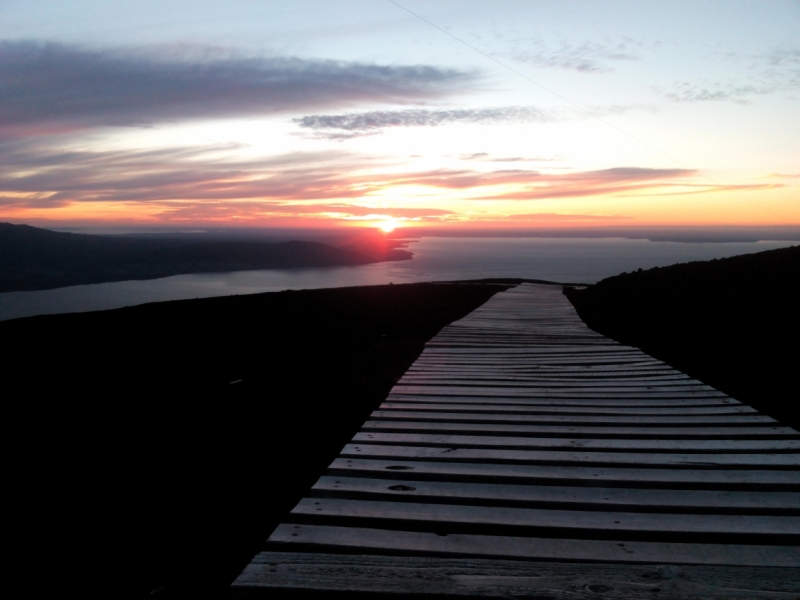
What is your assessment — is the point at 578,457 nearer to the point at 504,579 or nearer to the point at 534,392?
the point at 504,579

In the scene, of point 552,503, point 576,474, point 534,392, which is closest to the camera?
point 552,503

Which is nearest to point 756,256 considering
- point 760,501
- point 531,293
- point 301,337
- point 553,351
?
point 531,293

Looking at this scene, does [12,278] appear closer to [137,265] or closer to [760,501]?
[137,265]

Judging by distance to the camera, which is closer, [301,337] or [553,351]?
[553,351]

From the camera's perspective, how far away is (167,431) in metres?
5.20

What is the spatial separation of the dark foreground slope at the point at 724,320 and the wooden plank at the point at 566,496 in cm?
285

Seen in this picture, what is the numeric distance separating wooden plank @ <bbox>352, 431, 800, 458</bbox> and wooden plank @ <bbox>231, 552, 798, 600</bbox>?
1.36 metres

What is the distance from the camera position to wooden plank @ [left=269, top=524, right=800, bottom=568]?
240 cm

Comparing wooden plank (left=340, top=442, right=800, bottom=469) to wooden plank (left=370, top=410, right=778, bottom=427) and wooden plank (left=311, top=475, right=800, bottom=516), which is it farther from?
wooden plank (left=370, top=410, right=778, bottom=427)

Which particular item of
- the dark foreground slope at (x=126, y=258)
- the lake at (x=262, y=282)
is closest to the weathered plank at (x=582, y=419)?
the lake at (x=262, y=282)

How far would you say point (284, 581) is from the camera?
7.40 feet

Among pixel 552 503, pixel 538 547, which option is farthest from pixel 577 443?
pixel 538 547

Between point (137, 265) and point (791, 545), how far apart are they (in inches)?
3367

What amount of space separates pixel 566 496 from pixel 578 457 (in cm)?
57
